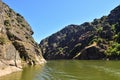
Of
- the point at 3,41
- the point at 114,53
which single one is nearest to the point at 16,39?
the point at 3,41

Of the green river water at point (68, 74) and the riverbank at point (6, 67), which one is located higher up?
the riverbank at point (6, 67)

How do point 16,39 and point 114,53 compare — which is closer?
point 16,39

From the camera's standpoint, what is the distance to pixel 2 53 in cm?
6462

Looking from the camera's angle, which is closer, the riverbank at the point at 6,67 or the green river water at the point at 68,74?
the green river water at the point at 68,74

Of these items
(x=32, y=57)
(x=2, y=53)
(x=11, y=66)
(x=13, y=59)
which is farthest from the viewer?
(x=32, y=57)

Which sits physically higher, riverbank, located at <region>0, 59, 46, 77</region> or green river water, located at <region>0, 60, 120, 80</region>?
riverbank, located at <region>0, 59, 46, 77</region>

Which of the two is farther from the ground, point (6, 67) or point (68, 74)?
point (6, 67)

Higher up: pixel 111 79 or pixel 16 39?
pixel 16 39

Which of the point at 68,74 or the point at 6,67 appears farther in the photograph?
the point at 68,74

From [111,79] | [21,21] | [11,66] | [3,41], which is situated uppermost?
[21,21]

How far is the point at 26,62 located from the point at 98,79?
49.8 m

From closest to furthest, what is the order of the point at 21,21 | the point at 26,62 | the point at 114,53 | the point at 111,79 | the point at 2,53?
the point at 111,79 → the point at 2,53 → the point at 26,62 → the point at 21,21 → the point at 114,53

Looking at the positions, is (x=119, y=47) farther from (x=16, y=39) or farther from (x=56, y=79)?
(x=56, y=79)

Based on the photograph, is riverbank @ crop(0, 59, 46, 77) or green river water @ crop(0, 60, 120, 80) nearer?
green river water @ crop(0, 60, 120, 80)
